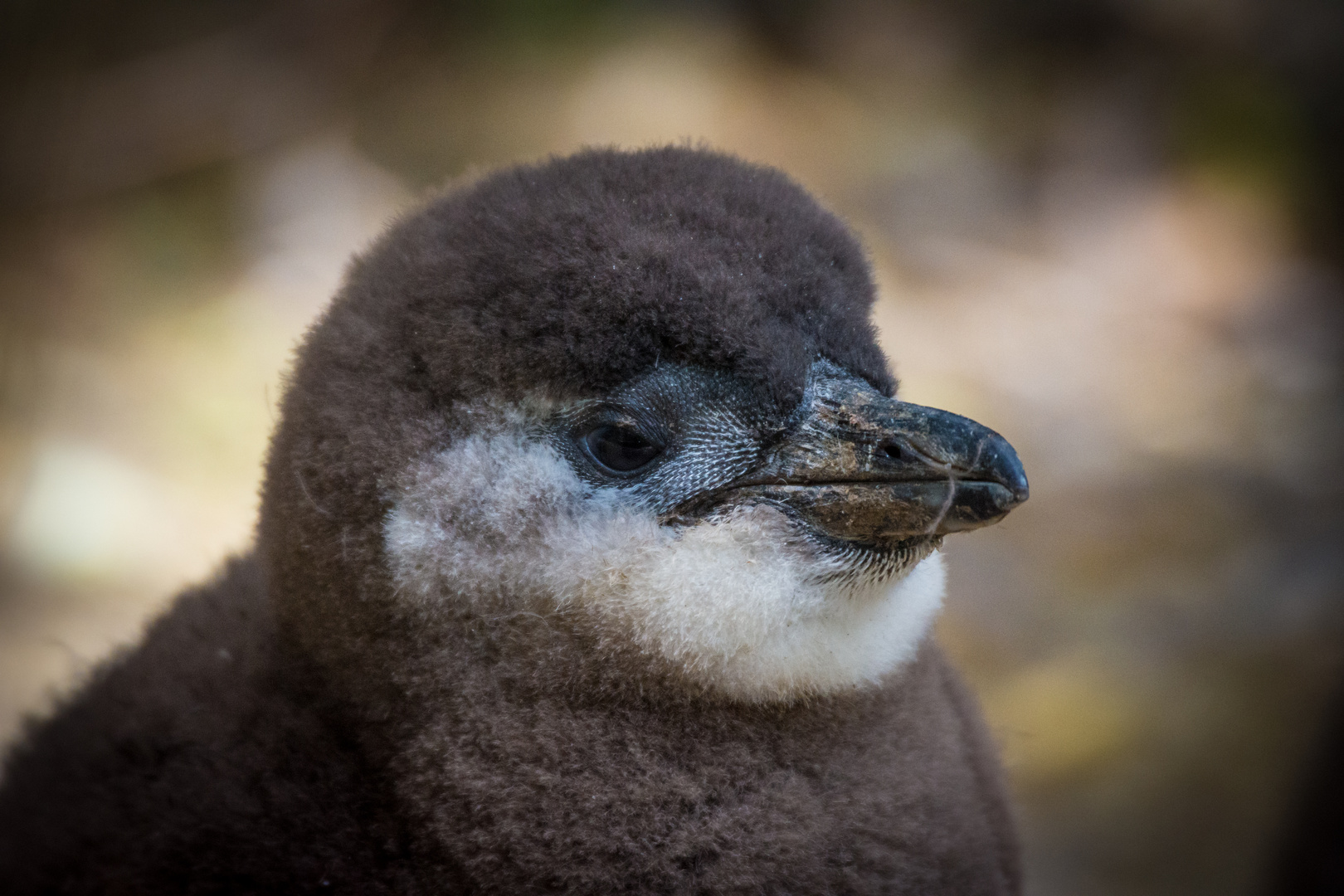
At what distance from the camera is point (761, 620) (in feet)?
4.93

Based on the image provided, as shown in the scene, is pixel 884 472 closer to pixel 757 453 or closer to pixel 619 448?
pixel 757 453

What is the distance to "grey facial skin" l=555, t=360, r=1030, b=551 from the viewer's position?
1533 mm

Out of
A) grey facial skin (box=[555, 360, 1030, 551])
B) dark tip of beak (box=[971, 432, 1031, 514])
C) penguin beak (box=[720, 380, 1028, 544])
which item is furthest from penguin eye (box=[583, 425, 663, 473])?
dark tip of beak (box=[971, 432, 1031, 514])

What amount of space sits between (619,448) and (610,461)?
2cm

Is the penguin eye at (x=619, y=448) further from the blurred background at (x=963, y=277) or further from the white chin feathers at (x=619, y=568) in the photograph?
the blurred background at (x=963, y=277)

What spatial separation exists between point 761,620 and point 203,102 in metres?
6.61

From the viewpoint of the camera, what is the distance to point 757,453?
1579 mm

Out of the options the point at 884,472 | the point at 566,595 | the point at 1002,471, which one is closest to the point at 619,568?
the point at 566,595

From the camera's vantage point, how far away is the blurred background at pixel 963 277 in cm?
423

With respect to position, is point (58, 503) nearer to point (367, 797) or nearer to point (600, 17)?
point (367, 797)

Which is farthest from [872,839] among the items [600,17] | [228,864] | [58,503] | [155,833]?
[600,17]

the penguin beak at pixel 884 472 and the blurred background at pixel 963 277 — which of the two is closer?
the penguin beak at pixel 884 472

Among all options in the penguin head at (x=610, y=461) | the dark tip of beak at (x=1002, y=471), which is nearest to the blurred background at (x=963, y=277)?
the penguin head at (x=610, y=461)

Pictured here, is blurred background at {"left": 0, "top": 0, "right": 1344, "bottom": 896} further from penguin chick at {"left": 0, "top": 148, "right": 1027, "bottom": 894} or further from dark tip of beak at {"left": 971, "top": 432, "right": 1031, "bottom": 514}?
dark tip of beak at {"left": 971, "top": 432, "right": 1031, "bottom": 514}
